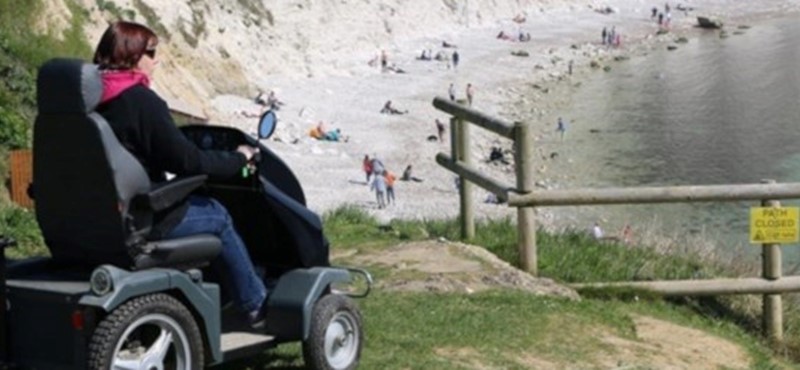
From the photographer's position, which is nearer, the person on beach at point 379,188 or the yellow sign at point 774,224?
the yellow sign at point 774,224

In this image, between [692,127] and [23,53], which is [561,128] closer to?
[692,127]

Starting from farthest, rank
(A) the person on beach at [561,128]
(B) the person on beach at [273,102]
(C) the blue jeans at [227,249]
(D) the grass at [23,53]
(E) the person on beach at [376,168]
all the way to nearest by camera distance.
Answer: (A) the person on beach at [561,128], (B) the person on beach at [273,102], (E) the person on beach at [376,168], (D) the grass at [23,53], (C) the blue jeans at [227,249]

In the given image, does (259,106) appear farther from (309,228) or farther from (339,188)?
(309,228)

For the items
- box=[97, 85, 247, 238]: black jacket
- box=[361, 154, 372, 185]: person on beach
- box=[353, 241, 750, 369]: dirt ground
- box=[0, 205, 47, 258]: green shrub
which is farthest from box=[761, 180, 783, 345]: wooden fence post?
box=[361, 154, 372, 185]: person on beach

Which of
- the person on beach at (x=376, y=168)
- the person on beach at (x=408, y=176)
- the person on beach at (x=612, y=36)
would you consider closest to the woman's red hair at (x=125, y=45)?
the person on beach at (x=376, y=168)

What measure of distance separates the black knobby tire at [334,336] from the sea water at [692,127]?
50.2 feet

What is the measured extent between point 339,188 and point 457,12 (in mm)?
34152

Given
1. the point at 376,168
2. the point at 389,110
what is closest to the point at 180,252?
the point at 376,168

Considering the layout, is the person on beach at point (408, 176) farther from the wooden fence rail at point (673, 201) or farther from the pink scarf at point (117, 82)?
the pink scarf at point (117, 82)

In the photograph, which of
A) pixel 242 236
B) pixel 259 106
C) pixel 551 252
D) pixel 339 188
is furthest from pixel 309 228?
pixel 259 106

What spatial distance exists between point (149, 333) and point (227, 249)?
527 mm

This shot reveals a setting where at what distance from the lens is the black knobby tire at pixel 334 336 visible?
648 cm

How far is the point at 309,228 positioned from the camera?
6.52m

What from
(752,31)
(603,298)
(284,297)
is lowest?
(752,31)
